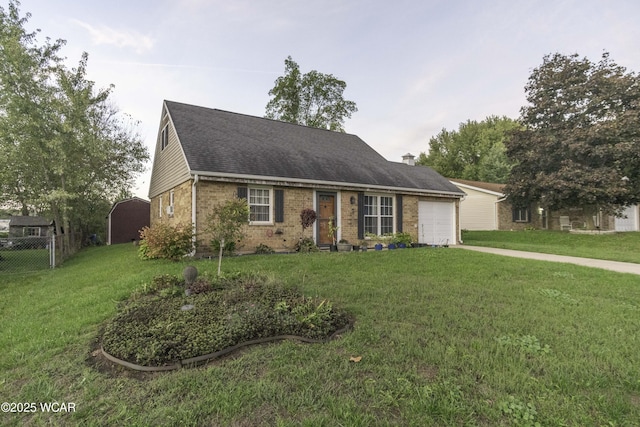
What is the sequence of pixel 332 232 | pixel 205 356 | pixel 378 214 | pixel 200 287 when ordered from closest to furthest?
pixel 205 356 < pixel 200 287 < pixel 332 232 < pixel 378 214

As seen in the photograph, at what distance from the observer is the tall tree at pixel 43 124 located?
10.8m

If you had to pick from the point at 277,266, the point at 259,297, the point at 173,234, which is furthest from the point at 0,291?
the point at 259,297

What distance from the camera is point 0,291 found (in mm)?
7039

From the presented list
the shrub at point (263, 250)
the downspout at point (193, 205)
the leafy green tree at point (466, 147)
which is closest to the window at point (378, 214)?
the shrub at point (263, 250)

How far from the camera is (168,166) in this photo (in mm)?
12219

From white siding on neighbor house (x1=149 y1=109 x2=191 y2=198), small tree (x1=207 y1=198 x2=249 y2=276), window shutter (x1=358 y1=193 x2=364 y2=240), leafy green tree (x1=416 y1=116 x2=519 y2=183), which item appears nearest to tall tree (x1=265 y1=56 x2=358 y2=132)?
white siding on neighbor house (x1=149 y1=109 x2=191 y2=198)

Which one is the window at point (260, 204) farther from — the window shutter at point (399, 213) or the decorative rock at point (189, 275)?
the window shutter at point (399, 213)

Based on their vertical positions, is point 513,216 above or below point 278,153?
below

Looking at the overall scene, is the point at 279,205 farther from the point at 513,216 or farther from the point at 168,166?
the point at 513,216

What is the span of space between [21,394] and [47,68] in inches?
587

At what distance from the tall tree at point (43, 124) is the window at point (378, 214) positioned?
1153cm

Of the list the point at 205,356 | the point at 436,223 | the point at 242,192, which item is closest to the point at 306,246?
the point at 242,192

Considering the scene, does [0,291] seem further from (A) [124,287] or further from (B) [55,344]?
(B) [55,344]

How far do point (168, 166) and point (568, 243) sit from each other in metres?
19.1
